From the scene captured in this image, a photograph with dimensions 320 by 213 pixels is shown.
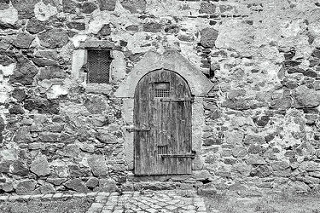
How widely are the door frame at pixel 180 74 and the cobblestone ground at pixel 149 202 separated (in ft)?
1.72

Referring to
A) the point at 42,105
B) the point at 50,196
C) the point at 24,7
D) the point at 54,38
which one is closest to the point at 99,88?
the point at 42,105

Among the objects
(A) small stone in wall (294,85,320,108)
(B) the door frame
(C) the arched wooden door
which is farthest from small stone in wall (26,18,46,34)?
(A) small stone in wall (294,85,320,108)

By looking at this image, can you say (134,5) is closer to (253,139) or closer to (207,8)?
(207,8)

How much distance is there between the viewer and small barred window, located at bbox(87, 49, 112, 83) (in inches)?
265

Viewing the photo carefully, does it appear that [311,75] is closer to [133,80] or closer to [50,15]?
[133,80]

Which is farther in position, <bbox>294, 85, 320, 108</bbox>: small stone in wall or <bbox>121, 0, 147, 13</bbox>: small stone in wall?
<bbox>294, 85, 320, 108</bbox>: small stone in wall

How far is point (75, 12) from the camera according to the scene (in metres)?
6.61

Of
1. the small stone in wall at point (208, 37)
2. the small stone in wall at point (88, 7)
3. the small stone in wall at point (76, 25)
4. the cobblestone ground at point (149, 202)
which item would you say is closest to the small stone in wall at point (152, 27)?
the small stone in wall at point (208, 37)

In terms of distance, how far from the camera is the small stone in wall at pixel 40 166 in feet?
21.5

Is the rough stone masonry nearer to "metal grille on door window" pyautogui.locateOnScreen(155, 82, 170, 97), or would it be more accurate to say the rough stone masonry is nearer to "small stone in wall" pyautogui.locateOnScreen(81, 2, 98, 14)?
"small stone in wall" pyautogui.locateOnScreen(81, 2, 98, 14)

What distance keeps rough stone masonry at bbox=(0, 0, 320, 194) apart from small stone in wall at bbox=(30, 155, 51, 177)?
2 cm

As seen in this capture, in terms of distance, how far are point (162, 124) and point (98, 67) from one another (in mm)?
1418

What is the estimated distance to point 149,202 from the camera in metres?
6.01

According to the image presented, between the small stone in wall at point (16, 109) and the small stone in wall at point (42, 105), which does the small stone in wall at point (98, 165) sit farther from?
the small stone in wall at point (16, 109)
